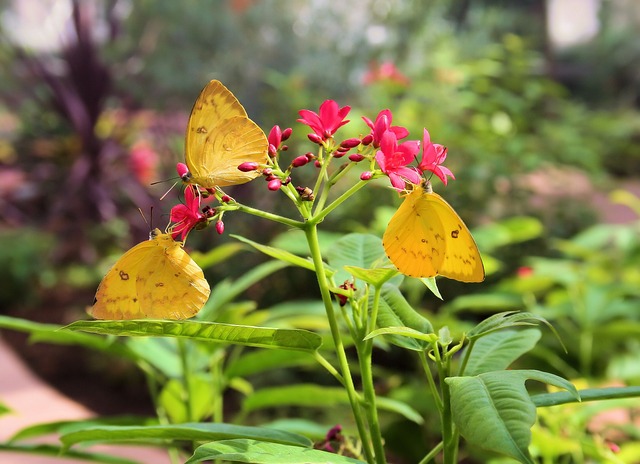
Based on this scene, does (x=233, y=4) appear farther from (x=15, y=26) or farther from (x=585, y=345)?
(x=585, y=345)

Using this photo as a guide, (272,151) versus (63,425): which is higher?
(272,151)

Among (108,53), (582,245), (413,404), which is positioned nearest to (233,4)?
(108,53)

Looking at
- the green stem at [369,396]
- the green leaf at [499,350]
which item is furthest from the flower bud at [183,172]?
the green leaf at [499,350]

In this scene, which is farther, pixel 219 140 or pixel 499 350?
pixel 499 350

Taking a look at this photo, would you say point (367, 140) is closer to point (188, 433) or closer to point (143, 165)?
point (188, 433)

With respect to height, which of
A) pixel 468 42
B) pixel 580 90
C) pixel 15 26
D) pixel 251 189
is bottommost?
pixel 580 90

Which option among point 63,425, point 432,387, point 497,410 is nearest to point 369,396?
point 432,387
